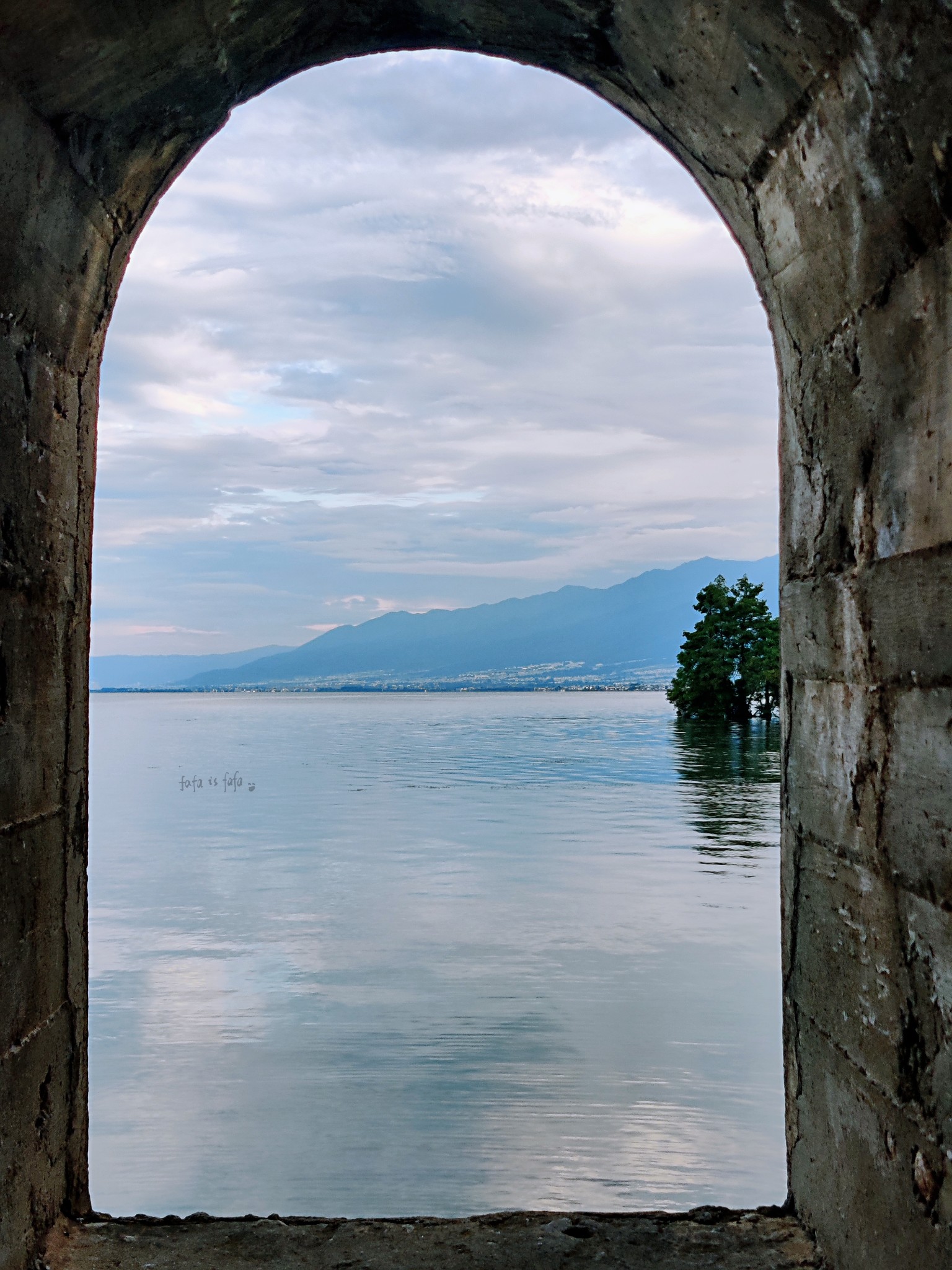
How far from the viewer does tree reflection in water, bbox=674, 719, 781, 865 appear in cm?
1162

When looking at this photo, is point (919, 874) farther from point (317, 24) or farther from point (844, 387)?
point (317, 24)

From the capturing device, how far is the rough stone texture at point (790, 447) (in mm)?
1903

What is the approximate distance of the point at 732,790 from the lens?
1684 cm

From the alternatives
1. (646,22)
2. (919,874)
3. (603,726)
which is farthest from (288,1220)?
(603,726)

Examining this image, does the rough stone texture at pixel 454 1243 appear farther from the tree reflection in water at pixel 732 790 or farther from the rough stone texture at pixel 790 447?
the tree reflection in water at pixel 732 790

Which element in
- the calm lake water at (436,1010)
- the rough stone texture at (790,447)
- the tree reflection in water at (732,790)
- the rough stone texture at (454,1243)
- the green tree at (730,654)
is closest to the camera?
the rough stone texture at (790,447)

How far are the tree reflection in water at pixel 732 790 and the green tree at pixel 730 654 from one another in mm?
2969

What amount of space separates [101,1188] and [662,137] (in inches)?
157

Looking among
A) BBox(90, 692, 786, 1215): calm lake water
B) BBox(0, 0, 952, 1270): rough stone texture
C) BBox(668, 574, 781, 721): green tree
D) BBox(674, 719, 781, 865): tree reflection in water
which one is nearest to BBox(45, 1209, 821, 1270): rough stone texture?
BBox(0, 0, 952, 1270): rough stone texture

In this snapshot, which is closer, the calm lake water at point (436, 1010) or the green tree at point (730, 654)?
the calm lake water at point (436, 1010)

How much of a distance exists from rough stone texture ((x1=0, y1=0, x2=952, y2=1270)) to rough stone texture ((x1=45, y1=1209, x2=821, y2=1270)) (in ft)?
0.43

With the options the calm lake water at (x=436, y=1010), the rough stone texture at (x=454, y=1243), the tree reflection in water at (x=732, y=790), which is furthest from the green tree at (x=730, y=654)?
the rough stone texture at (x=454, y=1243)

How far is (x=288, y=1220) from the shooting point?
2736mm

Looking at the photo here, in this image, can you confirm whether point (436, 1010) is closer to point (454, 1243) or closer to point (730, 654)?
A: point (454, 1243)
